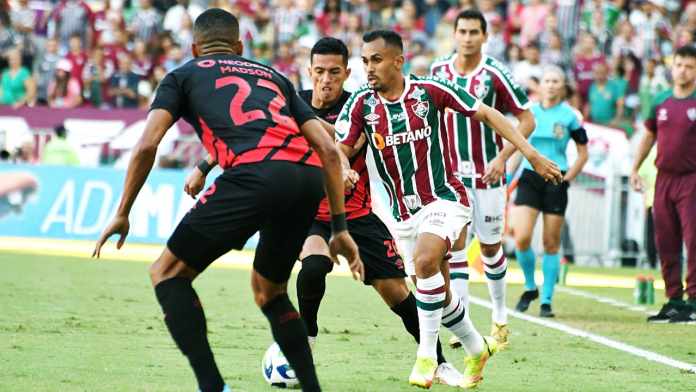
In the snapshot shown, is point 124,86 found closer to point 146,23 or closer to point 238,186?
point 146,23

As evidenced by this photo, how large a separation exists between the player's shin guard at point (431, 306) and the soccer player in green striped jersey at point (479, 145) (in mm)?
2545

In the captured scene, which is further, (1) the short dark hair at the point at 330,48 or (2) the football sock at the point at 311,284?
(1) the short dark hair at the point at 330,48

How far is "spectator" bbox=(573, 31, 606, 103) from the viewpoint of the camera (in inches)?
932

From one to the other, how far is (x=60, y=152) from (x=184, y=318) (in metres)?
16.9

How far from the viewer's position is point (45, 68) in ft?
84.6

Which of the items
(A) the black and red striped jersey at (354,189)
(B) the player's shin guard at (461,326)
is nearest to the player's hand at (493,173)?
(A) the black and red striped jersey at (354,189)

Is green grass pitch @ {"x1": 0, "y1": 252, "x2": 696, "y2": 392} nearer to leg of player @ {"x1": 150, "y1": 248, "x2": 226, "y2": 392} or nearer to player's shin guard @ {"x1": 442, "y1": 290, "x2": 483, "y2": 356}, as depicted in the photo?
player's shin guard @ {"x1": 442, "y1": 290, "x2": 483, "y2": 356}

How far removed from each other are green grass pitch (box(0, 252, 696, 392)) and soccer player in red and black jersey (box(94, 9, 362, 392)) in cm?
128

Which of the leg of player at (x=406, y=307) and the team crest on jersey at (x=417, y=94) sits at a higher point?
the team crest on jersey at (x=417, y=94)

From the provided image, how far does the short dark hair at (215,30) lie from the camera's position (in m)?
6.84

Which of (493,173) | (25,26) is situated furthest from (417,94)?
(25,26)

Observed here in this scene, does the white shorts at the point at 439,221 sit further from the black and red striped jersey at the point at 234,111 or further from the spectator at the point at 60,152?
the spectator at the point at 60,152

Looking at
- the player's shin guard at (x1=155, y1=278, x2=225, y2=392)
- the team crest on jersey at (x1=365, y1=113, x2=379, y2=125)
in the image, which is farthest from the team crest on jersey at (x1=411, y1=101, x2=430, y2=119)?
the player's shin guard at (x1=155, y1=278, x2=225, y2=392)

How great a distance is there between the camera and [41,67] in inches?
1025
